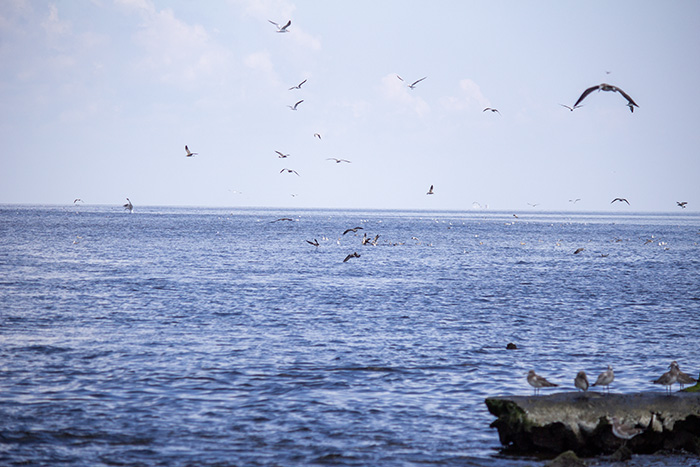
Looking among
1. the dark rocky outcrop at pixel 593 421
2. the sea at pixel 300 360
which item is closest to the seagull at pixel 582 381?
the dark rocky outcrop at pixel 593 421

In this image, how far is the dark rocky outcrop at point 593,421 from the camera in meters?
12.8

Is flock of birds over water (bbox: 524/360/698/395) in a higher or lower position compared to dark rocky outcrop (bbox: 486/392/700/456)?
higher

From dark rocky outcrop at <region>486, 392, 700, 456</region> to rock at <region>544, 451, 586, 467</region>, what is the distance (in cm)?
64

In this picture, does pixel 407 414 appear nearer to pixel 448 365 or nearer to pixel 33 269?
pixel 448 365

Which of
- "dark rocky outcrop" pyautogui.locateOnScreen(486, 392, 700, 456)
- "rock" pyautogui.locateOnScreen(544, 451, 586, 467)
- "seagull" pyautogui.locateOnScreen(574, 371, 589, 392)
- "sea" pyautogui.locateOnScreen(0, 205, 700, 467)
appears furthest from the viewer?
"seagull" pyautogui.locateOnScreen(574, 371, 589, 392)

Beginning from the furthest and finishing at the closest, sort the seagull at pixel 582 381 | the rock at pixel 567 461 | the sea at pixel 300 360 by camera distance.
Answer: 1. the seagull at pixel 582 381
2. the sea at pixel 300 360
3. the rock at pixel 567 461

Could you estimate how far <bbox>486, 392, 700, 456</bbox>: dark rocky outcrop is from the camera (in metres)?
12.8

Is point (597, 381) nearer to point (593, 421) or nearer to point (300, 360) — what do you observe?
point (593, 421)

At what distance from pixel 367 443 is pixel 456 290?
2933 cm

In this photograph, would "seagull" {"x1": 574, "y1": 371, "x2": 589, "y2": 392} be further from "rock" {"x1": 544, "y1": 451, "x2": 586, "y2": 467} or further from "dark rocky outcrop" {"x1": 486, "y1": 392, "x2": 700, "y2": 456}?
"rock" {"x1": 544, "y1": 451, "x2": 586, "y2": 467}

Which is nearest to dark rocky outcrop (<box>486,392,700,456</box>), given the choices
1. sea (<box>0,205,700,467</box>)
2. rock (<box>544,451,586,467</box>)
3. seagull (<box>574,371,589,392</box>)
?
sea (<box>0,205,700,467</box>)

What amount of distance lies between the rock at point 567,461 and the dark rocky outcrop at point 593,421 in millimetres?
637

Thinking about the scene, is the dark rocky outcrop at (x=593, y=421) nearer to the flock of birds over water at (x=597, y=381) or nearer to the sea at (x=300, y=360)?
the sea at (x=300, y=360)

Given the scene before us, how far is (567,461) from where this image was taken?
40.0ft
